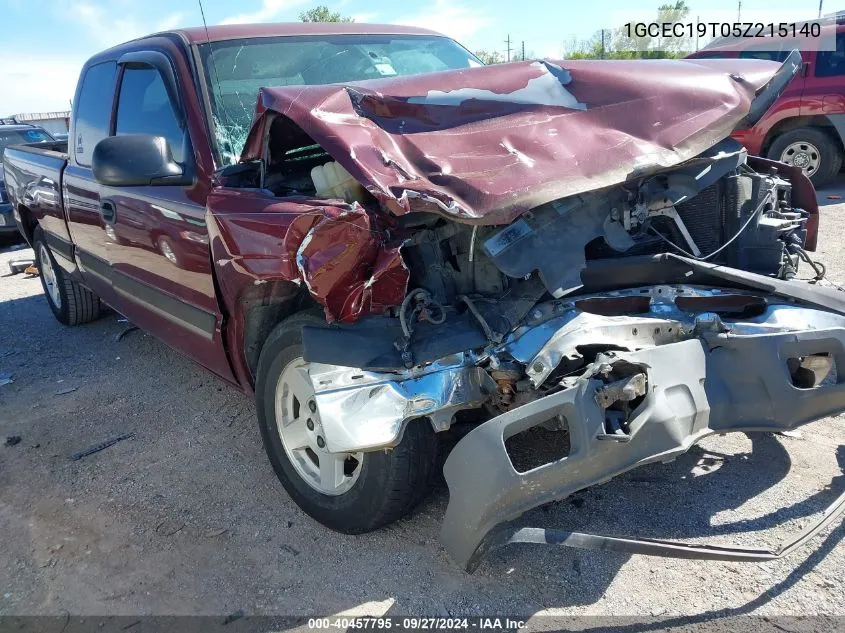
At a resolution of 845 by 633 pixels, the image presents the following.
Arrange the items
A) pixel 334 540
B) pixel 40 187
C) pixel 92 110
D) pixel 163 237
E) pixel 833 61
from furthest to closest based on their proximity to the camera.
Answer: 1. pixel 833 61
2. pixel 40 187
3. pixel 92 110
4. pixel 163 237
5. pixel 334 540

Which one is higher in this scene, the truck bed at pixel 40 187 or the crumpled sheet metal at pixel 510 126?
the crumpled sheet metal at pixel 510 126

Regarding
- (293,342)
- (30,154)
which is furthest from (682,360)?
(30,154)

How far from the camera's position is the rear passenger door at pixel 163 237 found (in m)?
3.16

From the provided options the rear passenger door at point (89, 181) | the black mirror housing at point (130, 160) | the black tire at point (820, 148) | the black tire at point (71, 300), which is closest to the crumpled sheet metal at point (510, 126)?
the black mirror housing at point (130, 160)

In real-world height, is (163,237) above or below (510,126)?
below

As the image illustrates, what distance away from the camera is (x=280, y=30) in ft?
12.0

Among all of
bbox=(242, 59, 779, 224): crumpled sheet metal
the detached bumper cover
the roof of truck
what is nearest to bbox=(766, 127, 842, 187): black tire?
the roof of truck

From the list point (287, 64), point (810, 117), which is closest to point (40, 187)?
point (287, 64)

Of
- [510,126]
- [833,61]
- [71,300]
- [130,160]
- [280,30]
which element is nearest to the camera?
[510,126]

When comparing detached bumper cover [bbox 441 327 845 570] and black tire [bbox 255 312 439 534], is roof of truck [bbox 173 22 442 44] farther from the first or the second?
detached bumper cover [bbox 441 327 845 570]

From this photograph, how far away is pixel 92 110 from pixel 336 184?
2.93 metres

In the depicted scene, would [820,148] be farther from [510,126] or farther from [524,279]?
[524,279]

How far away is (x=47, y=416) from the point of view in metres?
4.13

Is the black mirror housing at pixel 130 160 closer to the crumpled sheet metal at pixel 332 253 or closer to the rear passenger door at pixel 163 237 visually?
the rear passenger door at pixel 163 237
